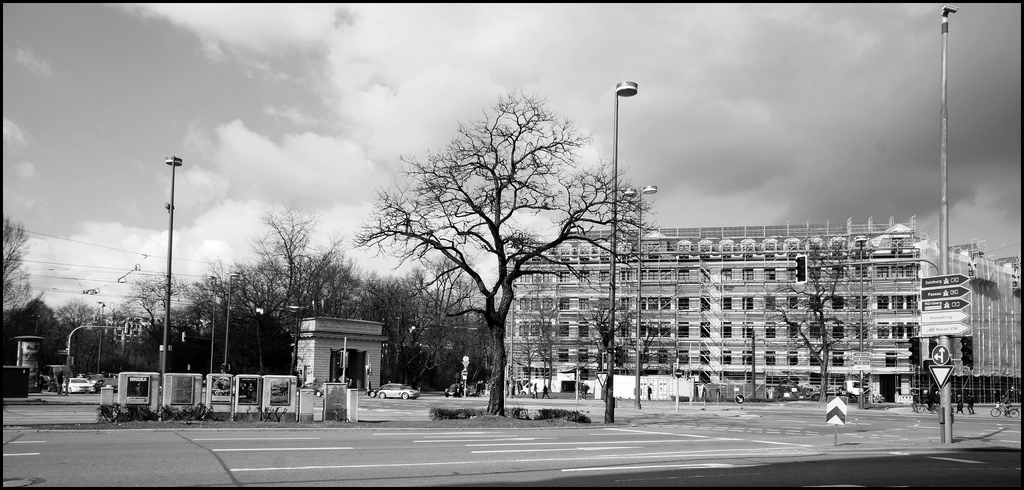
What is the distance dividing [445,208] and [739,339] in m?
62.0

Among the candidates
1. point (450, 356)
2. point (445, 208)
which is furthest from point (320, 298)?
point (445, 208)

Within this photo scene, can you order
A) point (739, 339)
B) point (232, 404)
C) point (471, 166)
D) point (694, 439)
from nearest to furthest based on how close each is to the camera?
point (694, 439) < point (232, 404) < point (471, 166) < point (739, 339)

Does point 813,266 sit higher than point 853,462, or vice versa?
point 813,266

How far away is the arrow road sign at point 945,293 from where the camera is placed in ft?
71.9

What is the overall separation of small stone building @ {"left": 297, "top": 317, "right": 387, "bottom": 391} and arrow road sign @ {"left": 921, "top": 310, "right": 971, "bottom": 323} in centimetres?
4898

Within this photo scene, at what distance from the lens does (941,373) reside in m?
21.8

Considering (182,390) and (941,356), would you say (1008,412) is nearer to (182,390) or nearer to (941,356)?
(941,356)

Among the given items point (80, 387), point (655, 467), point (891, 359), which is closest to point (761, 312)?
point (891, 359)

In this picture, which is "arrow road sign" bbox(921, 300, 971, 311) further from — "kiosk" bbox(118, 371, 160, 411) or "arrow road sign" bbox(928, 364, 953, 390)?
"kiosk" bbox(118, 371, 160, 411)

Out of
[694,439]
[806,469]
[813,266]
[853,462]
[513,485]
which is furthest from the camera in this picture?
[813,266]

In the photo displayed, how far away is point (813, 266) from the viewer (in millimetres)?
62438

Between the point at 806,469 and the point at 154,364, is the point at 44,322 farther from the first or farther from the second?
the point at 806,469

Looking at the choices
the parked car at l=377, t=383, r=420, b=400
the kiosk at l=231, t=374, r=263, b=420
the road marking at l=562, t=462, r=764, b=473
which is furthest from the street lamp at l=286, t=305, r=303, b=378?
the road marking at l=562, t=462, r=764, b=473

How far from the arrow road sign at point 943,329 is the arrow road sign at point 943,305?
43cm
